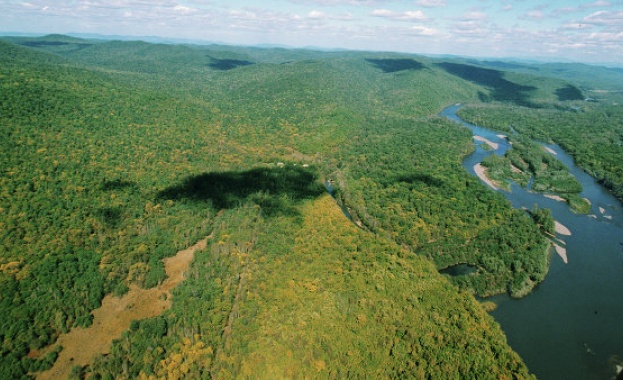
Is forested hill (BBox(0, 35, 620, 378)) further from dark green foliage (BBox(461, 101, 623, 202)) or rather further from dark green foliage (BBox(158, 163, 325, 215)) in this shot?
dark green foliage (BBox(461, 101, 623, 202))

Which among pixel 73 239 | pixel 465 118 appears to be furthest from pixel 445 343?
pixel 465 118

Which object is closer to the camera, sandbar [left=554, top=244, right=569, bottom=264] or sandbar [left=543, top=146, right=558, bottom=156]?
sandbar [left=554, top=244, right=569, bottom=264]

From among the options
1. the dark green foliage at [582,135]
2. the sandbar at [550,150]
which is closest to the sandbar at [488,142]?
the sandbar at [550,150]

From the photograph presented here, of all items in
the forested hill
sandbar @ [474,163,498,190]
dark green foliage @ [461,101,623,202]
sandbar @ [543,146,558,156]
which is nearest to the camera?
the forested hill

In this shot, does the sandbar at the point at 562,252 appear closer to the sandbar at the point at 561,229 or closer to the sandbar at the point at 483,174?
the sandbar at the point at 561,229

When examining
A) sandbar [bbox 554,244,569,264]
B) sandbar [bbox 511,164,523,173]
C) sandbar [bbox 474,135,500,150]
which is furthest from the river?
sandbar [bbox 474,135,500,150]

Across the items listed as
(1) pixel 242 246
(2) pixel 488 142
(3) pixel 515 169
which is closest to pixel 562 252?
(3) pixel 515 169

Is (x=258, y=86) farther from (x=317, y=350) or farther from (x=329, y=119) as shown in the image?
(x=317, y=350)
